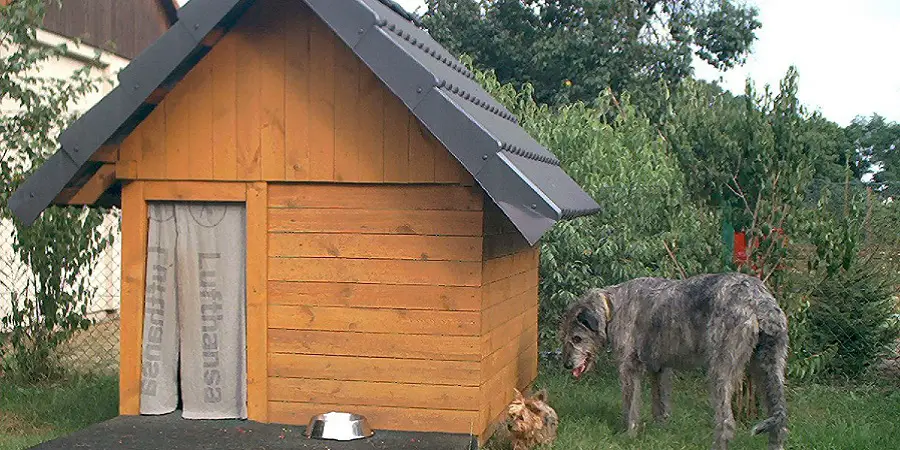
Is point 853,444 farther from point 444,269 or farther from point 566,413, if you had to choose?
point 444,269

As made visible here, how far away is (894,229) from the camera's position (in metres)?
11.6

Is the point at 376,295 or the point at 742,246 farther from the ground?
the point at 742,246

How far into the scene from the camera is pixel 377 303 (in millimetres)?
7098

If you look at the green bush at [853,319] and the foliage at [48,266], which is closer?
the foliage at [48,266]

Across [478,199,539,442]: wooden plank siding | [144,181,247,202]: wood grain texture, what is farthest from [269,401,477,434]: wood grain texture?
[144,181,247,202]: wood grain texture

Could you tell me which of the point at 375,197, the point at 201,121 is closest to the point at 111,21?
the point at 201,121

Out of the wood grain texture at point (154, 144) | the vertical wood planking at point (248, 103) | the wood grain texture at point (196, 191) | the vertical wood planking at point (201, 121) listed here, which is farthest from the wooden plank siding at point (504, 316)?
the wood grain texture at point (154, 144)

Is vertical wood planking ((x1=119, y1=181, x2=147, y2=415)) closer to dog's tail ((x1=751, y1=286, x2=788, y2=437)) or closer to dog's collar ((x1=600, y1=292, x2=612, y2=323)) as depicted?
dog's collar ((x1=600, y1=292, x2=612, y2=323))

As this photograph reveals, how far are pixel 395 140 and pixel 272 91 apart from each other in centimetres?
98

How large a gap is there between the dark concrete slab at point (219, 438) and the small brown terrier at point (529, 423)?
1.46 feet

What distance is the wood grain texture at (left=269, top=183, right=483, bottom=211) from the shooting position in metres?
6.95

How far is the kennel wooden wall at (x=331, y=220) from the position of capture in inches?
A: 275

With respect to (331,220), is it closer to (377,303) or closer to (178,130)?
(377,303)

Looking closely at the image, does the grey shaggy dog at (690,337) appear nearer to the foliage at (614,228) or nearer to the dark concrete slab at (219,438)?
the foliage at (614,228)
